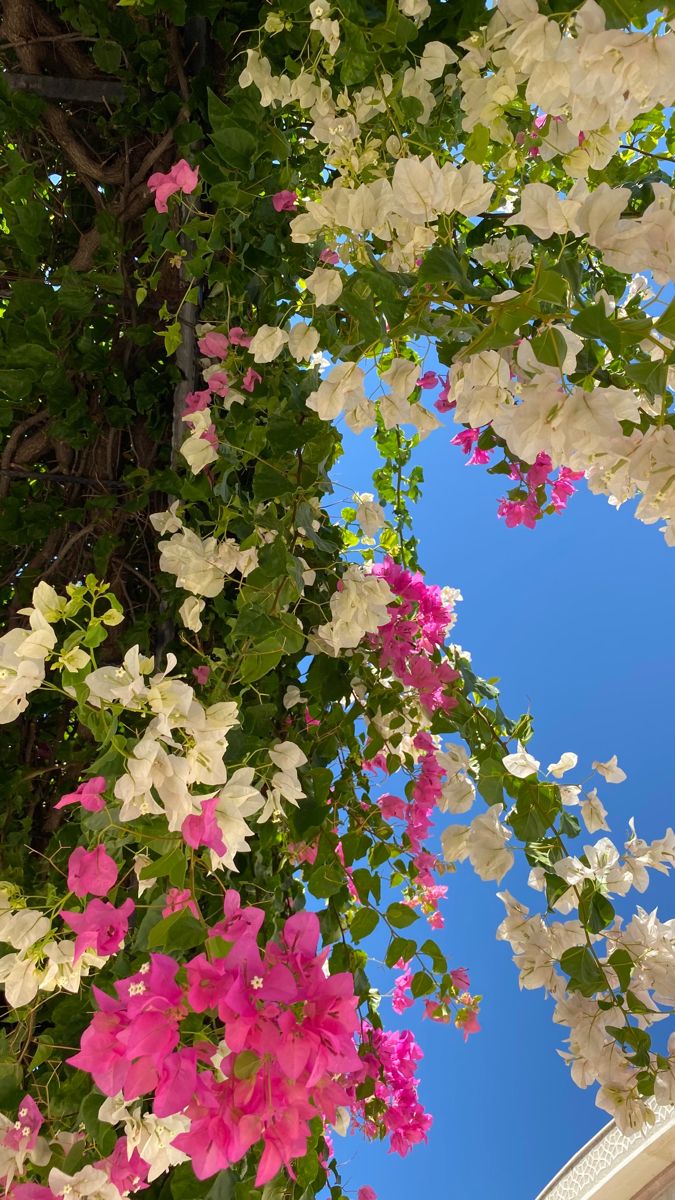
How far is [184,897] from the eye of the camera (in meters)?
0.65

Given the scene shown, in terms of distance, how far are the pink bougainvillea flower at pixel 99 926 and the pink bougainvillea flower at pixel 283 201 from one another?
77 cm

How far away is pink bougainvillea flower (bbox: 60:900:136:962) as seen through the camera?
0.65 metres

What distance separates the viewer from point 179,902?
66 centimetres

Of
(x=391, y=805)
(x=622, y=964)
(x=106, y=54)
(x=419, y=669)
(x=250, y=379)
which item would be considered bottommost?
(x=622, y=964)

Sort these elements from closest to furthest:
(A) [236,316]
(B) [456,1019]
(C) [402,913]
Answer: (C) [402,913]
(A) [236,316]
(B) [456,1019]

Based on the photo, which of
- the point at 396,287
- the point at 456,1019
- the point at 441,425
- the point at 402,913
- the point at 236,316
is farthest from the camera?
the point at 456,1019

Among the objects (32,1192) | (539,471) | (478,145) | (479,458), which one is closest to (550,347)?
(478,145)

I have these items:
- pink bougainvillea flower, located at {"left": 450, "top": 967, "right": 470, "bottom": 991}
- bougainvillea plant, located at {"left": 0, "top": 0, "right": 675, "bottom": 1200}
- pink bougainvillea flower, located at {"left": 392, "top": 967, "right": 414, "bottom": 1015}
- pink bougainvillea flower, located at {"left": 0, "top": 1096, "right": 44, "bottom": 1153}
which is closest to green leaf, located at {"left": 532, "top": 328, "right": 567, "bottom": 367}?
bougainvillea plant, located at {"left": 0, "top": 0, "right": 675, "bottom": 1200}

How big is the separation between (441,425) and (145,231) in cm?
60

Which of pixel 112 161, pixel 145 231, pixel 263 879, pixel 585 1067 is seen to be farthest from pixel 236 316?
pixel 585 1067

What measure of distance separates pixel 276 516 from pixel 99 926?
0.44 m

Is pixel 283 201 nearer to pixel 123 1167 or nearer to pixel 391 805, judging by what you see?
pixel 391 805

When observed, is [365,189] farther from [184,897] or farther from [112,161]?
[112,161]

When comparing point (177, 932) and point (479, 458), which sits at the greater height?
point (479, 458)
